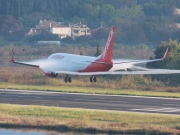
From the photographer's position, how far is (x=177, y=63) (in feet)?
320

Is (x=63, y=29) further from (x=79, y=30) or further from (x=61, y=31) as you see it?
(x=79, y=30)

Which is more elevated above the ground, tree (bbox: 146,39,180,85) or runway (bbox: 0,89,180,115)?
tree (bbox: 146,39,180,85)

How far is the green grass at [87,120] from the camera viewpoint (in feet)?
168

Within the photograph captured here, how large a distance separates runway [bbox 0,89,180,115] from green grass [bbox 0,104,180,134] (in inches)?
146

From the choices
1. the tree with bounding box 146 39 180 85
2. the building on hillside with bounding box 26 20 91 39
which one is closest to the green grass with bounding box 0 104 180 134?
the tree with bounding box 146 39 180 85

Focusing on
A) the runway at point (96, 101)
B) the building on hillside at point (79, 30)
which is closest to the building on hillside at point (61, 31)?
the building on hillside at point (79, 30)

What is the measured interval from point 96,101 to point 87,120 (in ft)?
51.3

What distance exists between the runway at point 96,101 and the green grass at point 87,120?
3.72 m

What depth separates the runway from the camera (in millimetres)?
63062

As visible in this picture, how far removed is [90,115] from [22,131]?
7.16 m

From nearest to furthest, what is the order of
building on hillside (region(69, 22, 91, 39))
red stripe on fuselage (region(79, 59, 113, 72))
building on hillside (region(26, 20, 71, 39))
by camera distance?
red stripe on fuselage (region(79, 59, 113, 72)), building on hillside (region(69, 22, 91, 39)), building on hillside (region(26, 20, 71, 39))

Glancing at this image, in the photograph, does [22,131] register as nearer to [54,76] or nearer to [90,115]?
[90,115]

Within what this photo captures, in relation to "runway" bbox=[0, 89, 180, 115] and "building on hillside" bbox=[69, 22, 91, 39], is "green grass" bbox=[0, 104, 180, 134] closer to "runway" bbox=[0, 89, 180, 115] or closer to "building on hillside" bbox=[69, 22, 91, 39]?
"runway" bbox=[0, 89, 180, 115]

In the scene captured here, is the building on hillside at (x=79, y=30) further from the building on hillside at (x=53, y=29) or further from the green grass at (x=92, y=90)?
the green grass at (x=92, y=90)
